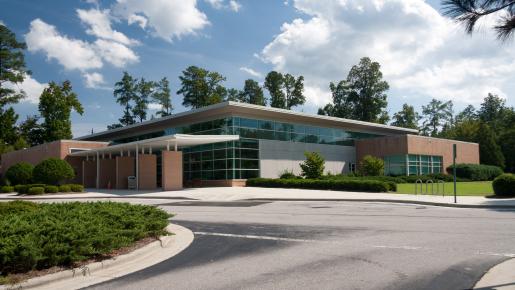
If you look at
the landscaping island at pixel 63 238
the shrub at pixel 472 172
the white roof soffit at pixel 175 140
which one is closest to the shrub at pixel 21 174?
the white roof soffit at pixel 175 140

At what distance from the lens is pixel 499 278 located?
682cm

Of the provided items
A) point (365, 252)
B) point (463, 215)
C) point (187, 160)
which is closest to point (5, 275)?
point (365, 252)

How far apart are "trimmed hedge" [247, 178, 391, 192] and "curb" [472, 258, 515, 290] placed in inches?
893

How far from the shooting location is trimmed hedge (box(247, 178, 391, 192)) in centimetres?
3025

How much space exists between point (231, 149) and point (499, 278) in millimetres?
34041

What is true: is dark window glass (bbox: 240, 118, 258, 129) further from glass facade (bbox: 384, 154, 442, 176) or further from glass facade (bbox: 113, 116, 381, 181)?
glass facade (bbox: 384, 154, 442, 176)

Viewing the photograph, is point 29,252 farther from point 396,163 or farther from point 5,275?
point 396,163

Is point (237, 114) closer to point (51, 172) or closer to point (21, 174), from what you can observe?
point (51, 172)

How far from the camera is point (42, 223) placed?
8523 millimetres

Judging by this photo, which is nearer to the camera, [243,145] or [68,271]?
[68,271]

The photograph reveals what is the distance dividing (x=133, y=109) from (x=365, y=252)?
7996 centimetres

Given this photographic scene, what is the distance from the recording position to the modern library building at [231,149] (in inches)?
1505

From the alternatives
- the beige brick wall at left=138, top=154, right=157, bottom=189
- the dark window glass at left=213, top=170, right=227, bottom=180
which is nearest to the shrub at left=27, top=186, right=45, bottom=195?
the beige brick wall at left=138, top=154, right=157, bottom=189

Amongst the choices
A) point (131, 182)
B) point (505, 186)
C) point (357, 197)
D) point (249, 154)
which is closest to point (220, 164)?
point (249, 154)
